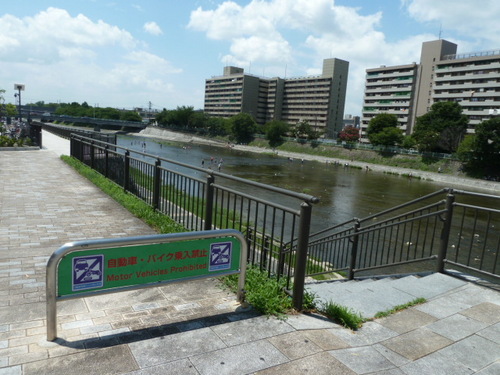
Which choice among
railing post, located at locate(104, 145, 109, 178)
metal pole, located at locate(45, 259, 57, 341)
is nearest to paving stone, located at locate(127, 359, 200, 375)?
metal pole, located at locate(45, 259, 57, 341)

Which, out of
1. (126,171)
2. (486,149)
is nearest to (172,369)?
(126,171)

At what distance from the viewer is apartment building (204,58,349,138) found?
420ft

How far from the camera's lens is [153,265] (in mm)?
3299

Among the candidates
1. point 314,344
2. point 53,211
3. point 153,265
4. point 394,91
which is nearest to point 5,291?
point 153,265

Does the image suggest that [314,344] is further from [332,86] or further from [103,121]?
[332,86]

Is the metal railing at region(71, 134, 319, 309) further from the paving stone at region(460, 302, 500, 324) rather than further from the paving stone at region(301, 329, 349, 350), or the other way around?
the paving stone at region(460, 302, 500, 324)

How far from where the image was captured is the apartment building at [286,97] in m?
128

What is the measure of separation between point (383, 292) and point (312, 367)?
2471 mm

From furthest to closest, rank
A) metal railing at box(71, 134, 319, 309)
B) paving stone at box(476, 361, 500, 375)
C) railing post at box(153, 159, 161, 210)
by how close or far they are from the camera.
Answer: railing post at box(153, 159, 161, 210) → metal railing at box(71, 134, 319, 309) → paving stone at box(476, 361, 500, 375)

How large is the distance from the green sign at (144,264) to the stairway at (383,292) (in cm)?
128

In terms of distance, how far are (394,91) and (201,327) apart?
10686cm

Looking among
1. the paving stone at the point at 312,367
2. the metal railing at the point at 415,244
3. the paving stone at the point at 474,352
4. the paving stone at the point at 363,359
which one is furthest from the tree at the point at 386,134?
the paving stone at the point at 312,367

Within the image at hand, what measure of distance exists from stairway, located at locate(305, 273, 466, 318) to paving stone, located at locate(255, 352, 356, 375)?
122cm

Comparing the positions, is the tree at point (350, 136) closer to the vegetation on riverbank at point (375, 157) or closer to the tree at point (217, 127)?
the vegetation on riverbank at point (375, 157)
